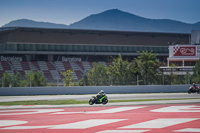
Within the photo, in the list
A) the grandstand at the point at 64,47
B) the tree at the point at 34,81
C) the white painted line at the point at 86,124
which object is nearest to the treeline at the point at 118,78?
the tree at the point at 34,81

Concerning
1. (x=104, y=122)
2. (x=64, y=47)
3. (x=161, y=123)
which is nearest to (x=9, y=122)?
(x=104, y=122)

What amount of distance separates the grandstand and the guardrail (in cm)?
2557

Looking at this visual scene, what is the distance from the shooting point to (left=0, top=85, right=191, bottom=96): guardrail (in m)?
40.5

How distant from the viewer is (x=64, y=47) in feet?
252

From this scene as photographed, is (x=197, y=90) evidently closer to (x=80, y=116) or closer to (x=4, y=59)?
(x=80, y=116)

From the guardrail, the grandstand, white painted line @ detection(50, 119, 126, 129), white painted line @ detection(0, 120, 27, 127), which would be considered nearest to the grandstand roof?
the grandstand

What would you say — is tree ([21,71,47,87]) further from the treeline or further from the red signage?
the red signage

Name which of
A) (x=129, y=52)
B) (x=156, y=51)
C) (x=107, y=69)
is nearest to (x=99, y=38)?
(x=129, y=52)

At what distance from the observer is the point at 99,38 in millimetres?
83000

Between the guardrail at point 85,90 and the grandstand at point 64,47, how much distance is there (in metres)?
25.6

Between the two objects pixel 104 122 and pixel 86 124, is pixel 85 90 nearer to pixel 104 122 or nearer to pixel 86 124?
pixel 104 122

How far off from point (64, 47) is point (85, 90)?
36.1 metres

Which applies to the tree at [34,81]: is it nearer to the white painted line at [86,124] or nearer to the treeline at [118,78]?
the treeline at [118,78]

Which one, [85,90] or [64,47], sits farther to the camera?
[64,47]
